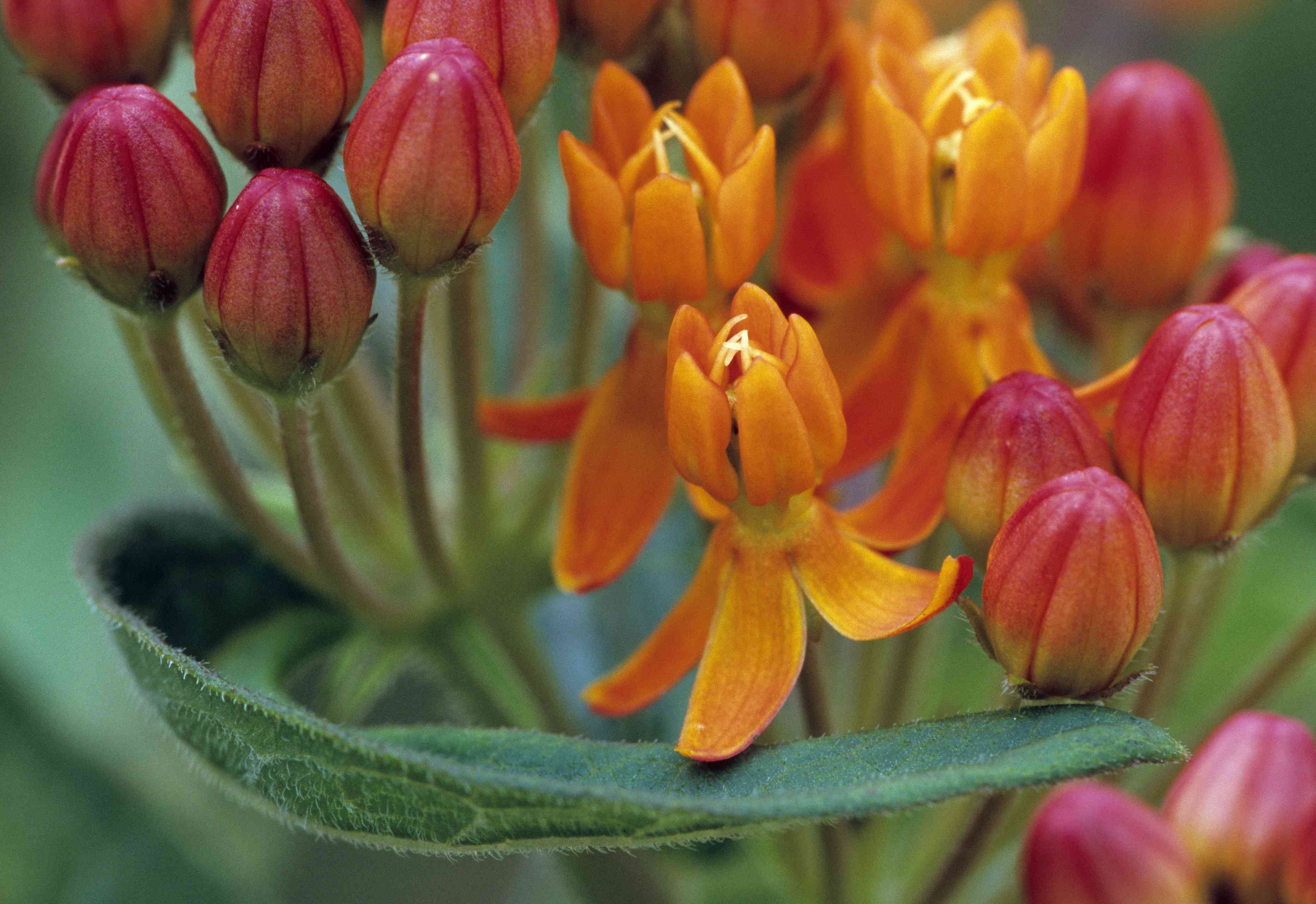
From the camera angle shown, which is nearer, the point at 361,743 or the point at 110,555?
the point at 361,743

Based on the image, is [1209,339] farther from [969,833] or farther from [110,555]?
[110,555]

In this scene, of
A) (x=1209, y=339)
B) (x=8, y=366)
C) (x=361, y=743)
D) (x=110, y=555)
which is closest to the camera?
(x=361, y=743)

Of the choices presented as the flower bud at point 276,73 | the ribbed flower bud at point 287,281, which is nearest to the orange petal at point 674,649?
the ribbed flower bud at point 287,281

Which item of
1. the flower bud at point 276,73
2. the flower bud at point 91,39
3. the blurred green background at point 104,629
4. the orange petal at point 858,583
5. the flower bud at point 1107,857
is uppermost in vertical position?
the flower bud at point 276,73

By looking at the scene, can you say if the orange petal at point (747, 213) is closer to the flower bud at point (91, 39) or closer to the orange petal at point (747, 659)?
the orange petal at point (747, 659)

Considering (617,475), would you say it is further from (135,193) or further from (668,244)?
(135,193)

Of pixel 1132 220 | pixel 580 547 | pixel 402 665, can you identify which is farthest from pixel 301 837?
pixel 1132 220
